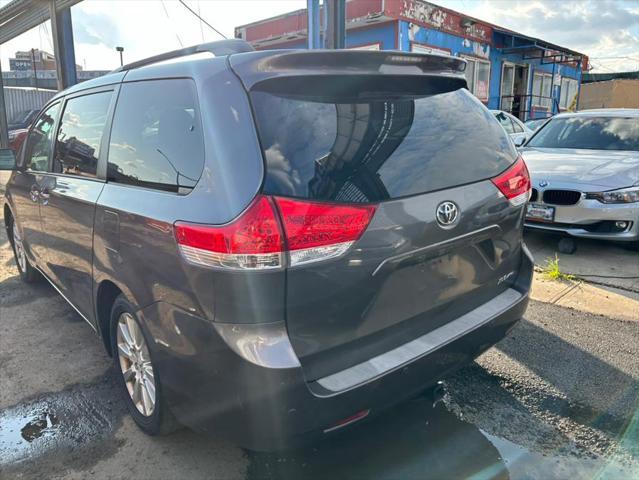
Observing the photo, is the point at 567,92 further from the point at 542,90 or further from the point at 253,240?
the point at 253,240

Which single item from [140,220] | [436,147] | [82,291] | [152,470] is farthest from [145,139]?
[152,470]

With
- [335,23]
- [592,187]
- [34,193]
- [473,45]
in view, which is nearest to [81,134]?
[34,193]

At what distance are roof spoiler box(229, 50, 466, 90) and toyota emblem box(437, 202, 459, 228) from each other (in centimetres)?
63

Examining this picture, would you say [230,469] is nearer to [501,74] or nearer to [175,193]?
[175,193]

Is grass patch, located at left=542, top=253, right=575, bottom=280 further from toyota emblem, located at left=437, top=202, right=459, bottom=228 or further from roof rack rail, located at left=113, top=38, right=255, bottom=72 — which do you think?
roof rack rail, located at left=113, top=38, right=255, bottom=72

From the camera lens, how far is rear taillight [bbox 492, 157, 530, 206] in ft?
8.20

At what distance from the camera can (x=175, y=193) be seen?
211 cm

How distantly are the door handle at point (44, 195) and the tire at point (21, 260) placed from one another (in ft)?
4.42

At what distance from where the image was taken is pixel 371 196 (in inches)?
77.0

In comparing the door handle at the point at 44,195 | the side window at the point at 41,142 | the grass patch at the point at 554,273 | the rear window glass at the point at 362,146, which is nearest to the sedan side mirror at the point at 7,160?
the side window at the point at 41,142

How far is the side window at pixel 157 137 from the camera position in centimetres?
208

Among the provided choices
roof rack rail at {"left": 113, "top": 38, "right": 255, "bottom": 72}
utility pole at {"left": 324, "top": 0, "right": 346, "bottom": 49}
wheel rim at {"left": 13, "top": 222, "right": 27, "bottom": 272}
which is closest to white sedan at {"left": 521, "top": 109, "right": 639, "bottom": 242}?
utility pole at {"left": 324, "top": 0, "right": 346, "bottom": 49}

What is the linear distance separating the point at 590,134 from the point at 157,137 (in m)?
6.08

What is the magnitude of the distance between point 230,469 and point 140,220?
125 cm
